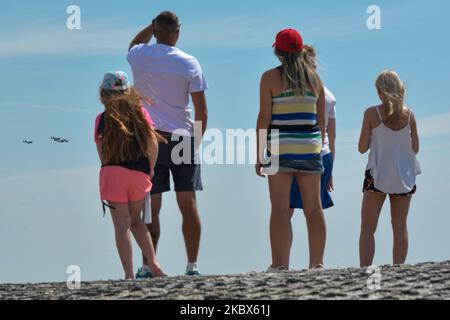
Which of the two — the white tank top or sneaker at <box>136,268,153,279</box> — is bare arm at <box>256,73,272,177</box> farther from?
the white tank top

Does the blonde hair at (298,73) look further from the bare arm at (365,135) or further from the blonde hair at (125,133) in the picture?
the blonde hair at (125,133)

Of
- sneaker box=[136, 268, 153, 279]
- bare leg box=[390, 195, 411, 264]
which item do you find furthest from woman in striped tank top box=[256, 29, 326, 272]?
bare leg box=[390, 195, 411, 264]

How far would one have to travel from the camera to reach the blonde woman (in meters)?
12.6

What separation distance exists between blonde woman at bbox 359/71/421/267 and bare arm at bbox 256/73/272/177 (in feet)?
6.09

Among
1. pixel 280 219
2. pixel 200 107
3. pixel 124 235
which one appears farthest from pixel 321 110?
pixel 124 235

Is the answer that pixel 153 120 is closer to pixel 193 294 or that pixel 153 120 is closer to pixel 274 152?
pixel 274 152

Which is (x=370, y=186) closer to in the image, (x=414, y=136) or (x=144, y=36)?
(x=414, y=136)

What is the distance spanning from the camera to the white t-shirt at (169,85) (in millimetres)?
11883

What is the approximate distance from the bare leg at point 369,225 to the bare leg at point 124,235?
3.08 metres

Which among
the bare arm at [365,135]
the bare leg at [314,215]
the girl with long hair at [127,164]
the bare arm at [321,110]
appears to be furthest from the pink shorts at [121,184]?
the bare arm at [365,135]

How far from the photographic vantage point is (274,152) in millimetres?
11297

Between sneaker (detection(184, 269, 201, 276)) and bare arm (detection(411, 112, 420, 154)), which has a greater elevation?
bare arm (detection(411, 112, 420, 154))

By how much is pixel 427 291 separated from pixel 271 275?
173 cm
